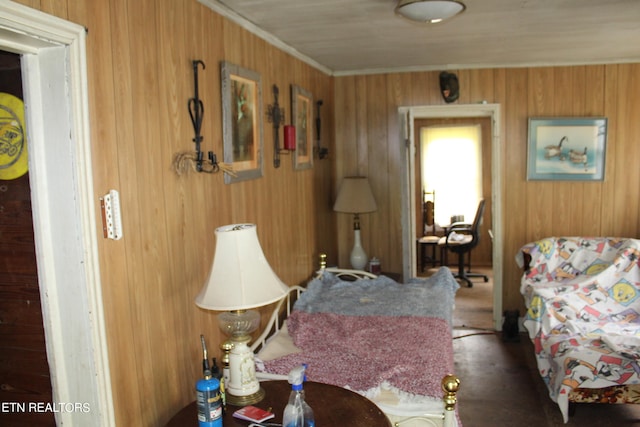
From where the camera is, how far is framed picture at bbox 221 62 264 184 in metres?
2.56

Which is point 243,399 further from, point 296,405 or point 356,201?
point 356,201

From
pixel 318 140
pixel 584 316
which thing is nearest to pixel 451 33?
pixel 318 140

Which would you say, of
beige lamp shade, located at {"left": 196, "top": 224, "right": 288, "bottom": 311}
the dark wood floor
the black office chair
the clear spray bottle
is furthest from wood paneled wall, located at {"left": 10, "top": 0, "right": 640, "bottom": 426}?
the black office chair

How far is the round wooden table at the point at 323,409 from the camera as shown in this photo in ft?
5.96

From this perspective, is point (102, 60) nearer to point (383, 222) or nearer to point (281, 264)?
point (281, 264)

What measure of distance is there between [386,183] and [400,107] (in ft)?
2.31

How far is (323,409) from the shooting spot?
1.90 meters

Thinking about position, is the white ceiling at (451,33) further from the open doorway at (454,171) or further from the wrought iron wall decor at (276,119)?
the open doorway at (454,171)

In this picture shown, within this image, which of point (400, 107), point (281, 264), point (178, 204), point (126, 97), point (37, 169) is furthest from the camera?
point (400, 107)

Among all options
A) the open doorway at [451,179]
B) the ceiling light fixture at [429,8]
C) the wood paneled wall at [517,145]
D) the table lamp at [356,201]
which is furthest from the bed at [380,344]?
the open doorway at [451,179]

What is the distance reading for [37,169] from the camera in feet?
5.19

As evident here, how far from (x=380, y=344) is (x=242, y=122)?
132cm

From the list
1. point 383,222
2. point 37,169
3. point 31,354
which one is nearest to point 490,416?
point 383,222

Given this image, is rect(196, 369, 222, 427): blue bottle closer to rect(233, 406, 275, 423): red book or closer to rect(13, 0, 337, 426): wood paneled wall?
rect(233, 406, 275, 423): red book
